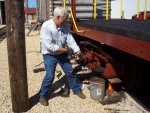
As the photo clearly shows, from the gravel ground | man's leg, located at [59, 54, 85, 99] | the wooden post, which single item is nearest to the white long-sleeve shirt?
man's leg, located at [59, 54, 85, 99]

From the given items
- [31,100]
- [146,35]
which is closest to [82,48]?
[31,100]

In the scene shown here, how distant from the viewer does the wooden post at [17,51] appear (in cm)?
527

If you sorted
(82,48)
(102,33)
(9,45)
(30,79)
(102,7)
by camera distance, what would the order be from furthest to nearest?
(102,7)
(82,48)
(30,79)
(102,33)
(9,45)

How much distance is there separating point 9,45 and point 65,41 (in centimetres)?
122

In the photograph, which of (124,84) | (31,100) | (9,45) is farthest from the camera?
(124,84)

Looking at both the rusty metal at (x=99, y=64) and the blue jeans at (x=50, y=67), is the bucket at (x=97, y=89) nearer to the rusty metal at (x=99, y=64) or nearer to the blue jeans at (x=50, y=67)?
the rusty metal at (x=99, y=64)

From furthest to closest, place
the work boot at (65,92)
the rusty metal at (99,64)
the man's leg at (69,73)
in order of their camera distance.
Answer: the work boot at (65,92)
the rusty metal at (99,64)
the man's leg at (69,73)

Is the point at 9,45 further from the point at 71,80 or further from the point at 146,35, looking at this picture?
the point at 146,35

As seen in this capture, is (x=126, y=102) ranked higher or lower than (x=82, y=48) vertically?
lower

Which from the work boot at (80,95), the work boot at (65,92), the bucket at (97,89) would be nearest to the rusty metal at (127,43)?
the bucket at (97,89)

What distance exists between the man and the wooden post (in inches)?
18.1

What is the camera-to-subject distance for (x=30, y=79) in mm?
8000

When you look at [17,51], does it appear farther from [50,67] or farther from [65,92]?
[65,92]

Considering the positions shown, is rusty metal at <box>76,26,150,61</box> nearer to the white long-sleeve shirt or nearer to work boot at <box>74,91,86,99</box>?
the white long-sleeve shirt
